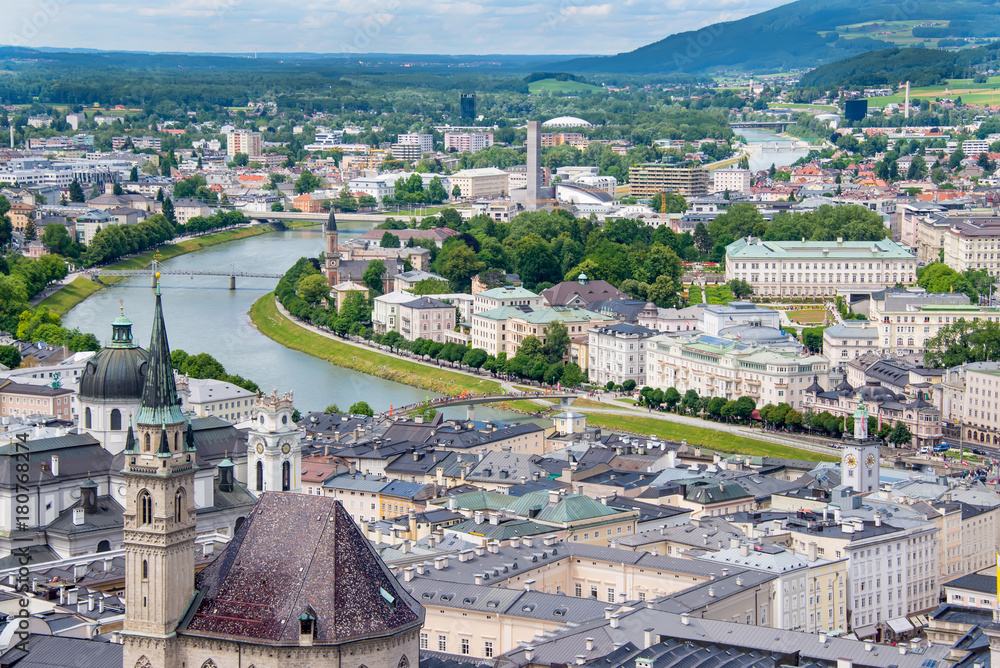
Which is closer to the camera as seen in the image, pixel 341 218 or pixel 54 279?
pixel 54 279

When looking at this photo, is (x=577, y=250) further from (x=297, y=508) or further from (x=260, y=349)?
(x=297, y=508)

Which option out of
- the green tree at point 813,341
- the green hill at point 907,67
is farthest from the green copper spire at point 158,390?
the green hill at point 907,67

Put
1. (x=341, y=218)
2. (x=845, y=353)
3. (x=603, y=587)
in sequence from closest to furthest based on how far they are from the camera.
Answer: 1. (x=603, y=587)
2. (x=845, y=353)
3. (x=341, y=218)

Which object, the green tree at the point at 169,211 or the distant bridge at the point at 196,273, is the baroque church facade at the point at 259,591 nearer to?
the distant bridge at the point at 196,273

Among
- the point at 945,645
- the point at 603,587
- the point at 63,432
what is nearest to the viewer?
the point at 945,645

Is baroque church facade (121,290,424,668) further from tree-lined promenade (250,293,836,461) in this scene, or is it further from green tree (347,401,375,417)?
green tree (347,401,375,417)

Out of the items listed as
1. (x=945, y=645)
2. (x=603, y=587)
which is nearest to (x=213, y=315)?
(x=603, y=587)
